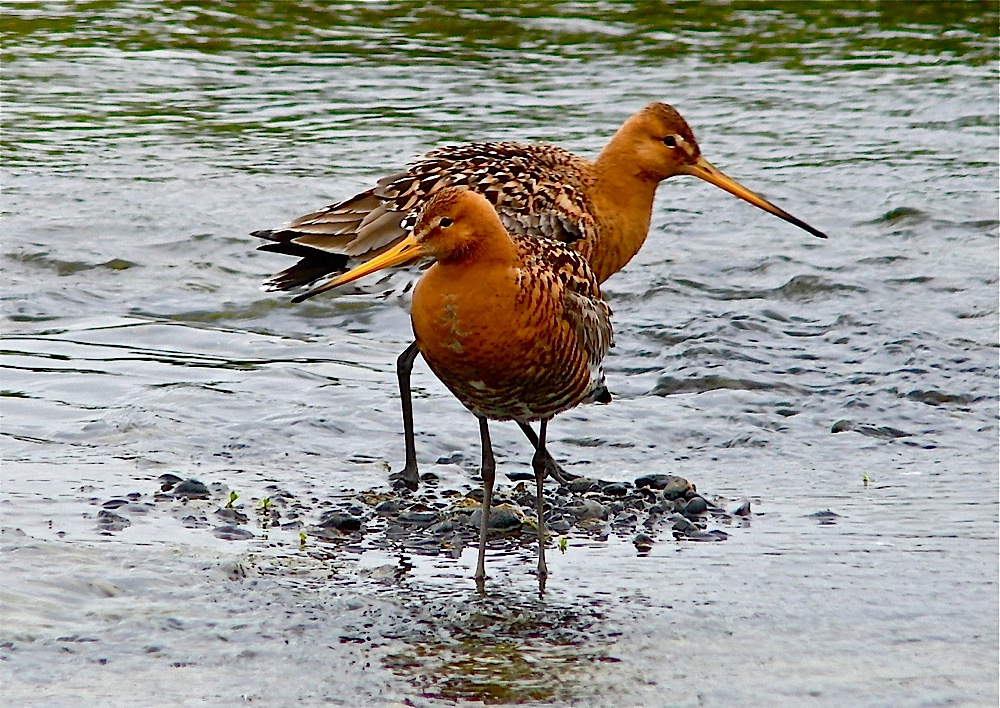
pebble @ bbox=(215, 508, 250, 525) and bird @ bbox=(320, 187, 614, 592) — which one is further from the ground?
bird @ bbox=(320, 187, 614, 592)

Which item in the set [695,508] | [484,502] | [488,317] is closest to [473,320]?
[488,317]

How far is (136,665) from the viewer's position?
413 centimetres

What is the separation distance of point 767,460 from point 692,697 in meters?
2.35

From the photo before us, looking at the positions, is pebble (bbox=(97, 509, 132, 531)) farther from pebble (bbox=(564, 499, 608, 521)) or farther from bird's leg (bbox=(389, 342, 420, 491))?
pebble (bbox=(564, 499, 608, 521))

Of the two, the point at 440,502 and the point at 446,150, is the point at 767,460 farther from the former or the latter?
the point at 446,150

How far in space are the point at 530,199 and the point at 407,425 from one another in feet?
3.46

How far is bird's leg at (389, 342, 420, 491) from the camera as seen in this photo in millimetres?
5996

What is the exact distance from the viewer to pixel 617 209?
6.75 meters

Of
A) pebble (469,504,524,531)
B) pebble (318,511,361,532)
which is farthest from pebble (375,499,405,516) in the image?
pebble (469,504,524,531)

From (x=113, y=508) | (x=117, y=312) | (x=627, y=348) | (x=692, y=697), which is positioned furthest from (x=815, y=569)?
(x=117, y=312)

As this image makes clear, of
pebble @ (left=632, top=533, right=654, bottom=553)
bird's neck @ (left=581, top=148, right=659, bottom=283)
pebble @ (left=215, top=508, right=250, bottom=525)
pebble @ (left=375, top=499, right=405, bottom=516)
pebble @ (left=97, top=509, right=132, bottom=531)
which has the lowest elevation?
pebble @ (left=632, top=533, right=654, bottom=553)

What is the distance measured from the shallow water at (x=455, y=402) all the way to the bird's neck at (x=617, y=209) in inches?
27.5

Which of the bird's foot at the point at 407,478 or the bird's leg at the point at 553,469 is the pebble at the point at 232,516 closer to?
the bird's foot at the point at 407,478

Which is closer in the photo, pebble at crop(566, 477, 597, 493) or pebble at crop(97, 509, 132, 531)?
pebble at crop(97, 509, 132, 531)
